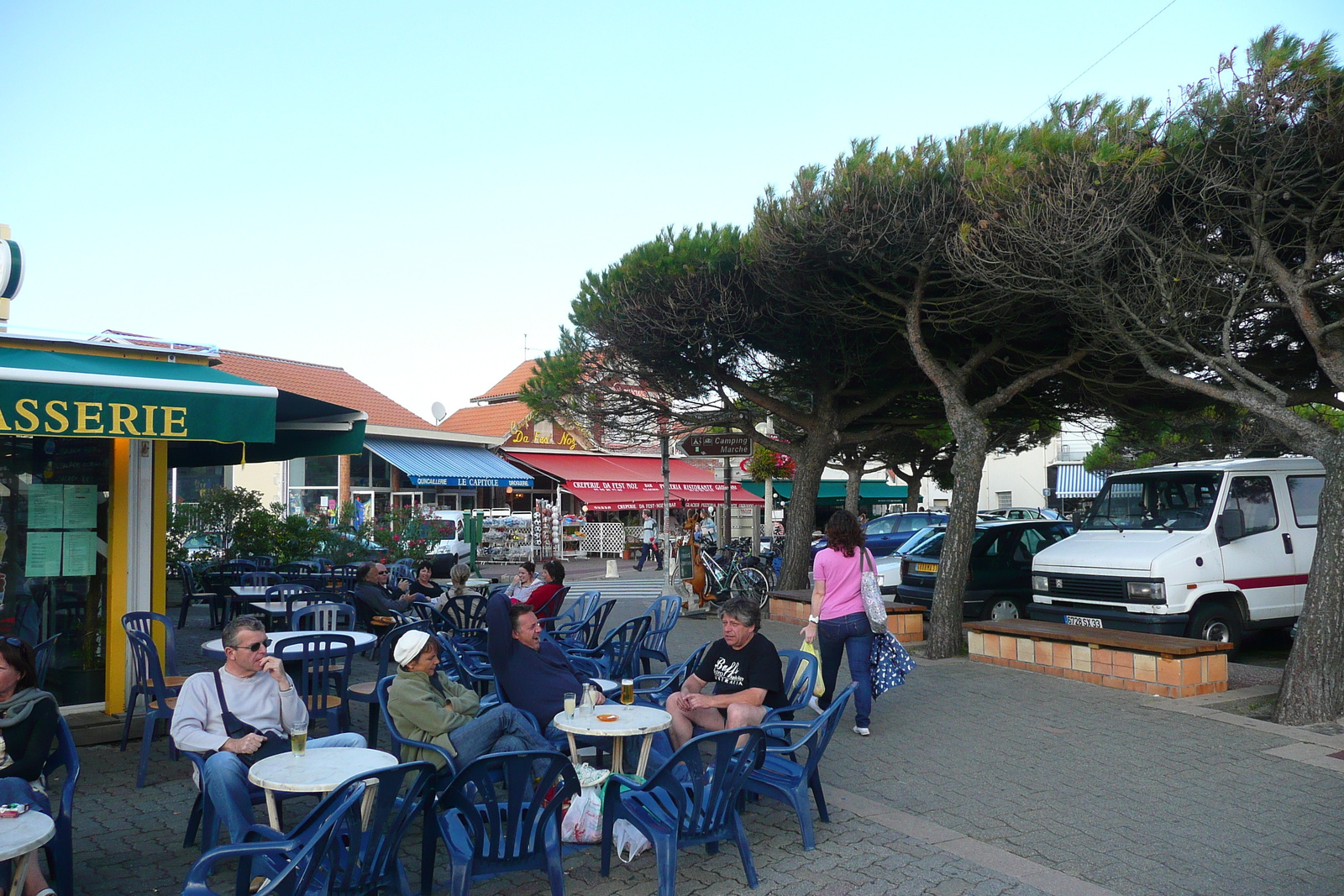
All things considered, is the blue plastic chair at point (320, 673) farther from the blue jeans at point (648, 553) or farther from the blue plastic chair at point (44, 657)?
the blue jeans at point (648, 553)

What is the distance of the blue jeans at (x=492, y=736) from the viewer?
13.9 feet

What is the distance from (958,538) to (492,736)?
728 centimetres

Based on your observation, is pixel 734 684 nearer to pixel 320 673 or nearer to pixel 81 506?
pixel 320 673

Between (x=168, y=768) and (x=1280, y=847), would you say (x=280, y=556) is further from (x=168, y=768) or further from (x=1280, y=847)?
(x=1280, y=847)

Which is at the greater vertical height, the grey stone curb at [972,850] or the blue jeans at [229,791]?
the blue jeans at [229,791]

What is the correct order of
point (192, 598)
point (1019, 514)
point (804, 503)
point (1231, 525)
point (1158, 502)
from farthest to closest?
point (1019, 514)
point (804, 503)
point (192, 598)
point (1158, 502)
point (1231, 525)

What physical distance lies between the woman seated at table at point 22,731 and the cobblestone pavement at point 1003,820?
0.66m

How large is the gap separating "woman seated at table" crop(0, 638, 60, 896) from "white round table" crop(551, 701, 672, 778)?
2.14m

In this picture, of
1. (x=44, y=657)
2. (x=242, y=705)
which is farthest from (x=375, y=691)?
(x=44, y=657)

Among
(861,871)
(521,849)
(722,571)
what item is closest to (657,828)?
(521,849)

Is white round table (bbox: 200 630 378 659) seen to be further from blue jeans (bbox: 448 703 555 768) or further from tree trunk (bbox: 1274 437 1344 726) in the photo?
tree trunk (bbox: 1274 437 1344 726)

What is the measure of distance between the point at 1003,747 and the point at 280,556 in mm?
11406

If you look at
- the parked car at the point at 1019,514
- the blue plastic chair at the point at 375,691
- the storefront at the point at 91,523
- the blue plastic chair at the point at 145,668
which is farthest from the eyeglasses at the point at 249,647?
the parked car at the point at 1019,514

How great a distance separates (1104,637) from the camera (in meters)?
8.48
